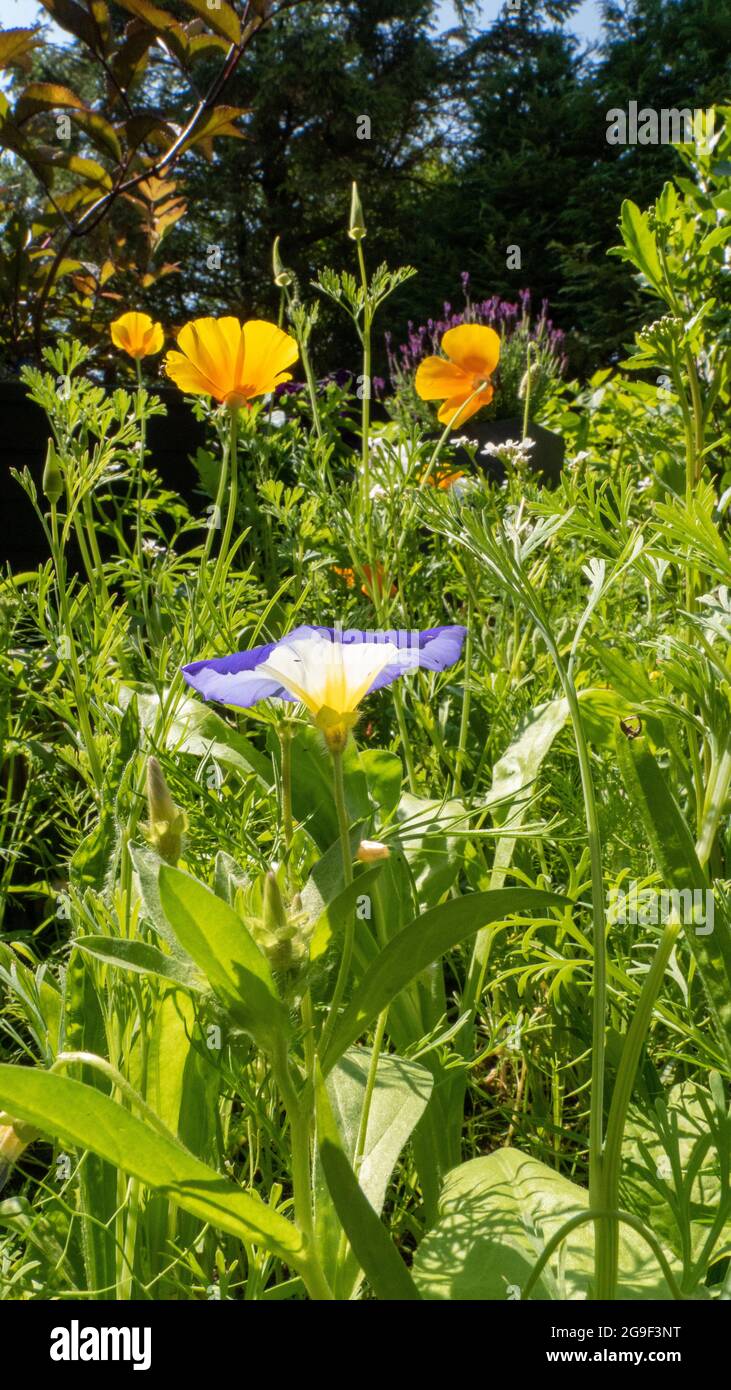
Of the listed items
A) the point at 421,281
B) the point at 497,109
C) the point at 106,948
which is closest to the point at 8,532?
the point at 106,948

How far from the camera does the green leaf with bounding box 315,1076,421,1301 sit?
22.5 inches

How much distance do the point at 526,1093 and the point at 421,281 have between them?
12.5 m

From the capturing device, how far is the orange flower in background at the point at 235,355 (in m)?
1.11

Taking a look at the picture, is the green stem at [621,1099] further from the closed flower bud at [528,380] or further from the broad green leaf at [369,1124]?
the closed flower bud at [528,380]

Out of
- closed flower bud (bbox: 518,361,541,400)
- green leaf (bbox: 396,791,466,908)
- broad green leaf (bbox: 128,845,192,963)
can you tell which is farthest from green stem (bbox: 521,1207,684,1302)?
closed flower bud (bbox: 518,361,541,400)

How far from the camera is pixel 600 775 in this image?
106cm

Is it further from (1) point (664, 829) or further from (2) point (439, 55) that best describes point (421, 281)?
(1) point (664, 829)

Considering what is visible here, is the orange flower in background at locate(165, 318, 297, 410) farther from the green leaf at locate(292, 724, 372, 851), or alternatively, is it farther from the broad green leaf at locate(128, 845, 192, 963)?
the broad green leaf at locate(128, 845, 192, 963)

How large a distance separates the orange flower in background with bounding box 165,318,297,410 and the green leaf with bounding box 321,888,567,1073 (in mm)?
703

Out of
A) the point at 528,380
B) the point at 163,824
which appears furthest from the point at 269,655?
the point at 528,380

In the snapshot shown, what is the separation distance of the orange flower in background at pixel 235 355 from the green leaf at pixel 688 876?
625mm

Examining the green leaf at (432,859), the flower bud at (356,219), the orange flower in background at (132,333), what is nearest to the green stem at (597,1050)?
the green leaf at (432,859)

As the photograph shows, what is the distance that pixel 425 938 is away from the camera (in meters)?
0.58

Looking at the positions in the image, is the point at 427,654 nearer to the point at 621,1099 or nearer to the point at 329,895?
the point at 329,895
